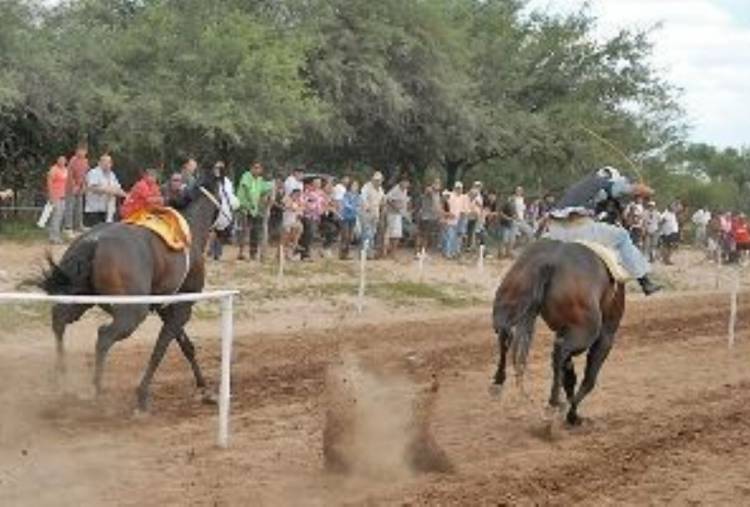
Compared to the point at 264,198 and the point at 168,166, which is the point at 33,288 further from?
the point at 168,166

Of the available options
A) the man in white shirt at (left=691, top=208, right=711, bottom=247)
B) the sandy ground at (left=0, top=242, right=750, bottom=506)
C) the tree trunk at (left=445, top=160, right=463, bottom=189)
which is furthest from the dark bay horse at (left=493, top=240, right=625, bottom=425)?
the man in white shirt at (left=691, top=208, right=711, bottom=247)

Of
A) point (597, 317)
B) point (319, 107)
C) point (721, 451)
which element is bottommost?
point (721, 451)

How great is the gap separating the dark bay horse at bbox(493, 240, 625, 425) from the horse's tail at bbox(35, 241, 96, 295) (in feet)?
11.6

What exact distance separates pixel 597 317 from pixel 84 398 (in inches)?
175

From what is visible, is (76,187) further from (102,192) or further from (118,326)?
(118,326)

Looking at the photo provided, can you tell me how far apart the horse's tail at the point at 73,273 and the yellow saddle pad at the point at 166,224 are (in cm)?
75

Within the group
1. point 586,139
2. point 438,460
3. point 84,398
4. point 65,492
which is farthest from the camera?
point 586,139

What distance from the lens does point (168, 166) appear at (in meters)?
29.6

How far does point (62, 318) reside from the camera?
31.9 ft


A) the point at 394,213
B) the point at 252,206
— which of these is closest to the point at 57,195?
the point at 252,206

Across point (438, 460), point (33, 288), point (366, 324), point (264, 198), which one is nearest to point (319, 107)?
point (264, 198)

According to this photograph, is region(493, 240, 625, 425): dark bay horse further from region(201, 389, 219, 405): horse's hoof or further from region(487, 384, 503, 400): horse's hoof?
region(201, 389, 219, 405): horse's hoof

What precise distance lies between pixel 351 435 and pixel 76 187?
13.7 metres

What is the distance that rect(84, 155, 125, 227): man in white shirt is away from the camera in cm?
2081
